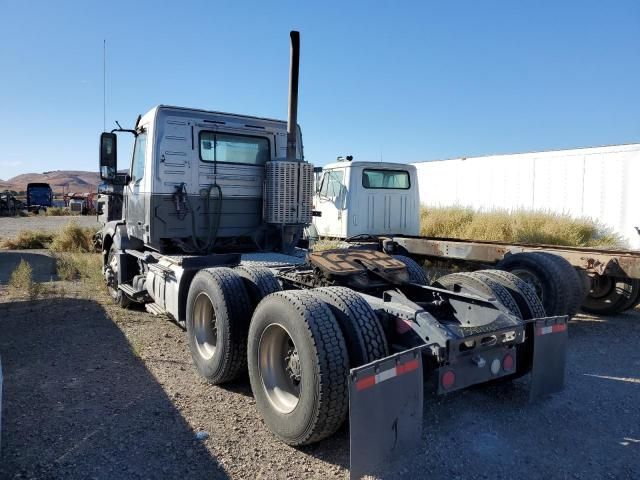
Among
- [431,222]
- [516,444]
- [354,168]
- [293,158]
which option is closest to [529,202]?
[431,222]

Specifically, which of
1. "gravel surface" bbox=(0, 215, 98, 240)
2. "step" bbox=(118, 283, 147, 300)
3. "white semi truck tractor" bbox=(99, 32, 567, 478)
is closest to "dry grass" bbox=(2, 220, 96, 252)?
"gravel surface" bbox=(0, 215, 98, 240)

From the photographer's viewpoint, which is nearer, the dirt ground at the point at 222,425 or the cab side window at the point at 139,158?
the dirt ground at the point at 222,425

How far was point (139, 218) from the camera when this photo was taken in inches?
260

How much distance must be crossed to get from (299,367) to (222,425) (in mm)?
836

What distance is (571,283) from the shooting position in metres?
5.90

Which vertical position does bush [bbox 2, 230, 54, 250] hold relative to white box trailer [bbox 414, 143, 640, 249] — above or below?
below

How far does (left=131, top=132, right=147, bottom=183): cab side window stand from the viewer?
6.63 metres

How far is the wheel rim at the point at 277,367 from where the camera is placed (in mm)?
3670

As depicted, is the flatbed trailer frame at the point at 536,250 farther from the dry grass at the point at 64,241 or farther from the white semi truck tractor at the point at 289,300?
the dry grass at the point at 64,241

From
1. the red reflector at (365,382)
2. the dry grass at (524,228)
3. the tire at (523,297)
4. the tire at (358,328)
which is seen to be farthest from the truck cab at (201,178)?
the dry grass at (524,228)

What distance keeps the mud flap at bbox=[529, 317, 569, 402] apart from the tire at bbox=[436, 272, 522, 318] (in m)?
0.25

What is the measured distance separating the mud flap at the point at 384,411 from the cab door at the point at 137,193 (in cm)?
440

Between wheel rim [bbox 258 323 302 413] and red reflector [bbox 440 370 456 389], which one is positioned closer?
red reflector [bbox 440 370 456 389]

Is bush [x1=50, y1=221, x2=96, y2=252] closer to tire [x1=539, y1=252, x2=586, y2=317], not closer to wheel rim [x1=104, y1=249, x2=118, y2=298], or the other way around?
wheel rim [x1=104, y1=249, x2=118, y2=298]
